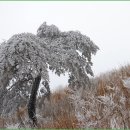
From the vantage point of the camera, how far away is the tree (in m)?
Answer: 7.43

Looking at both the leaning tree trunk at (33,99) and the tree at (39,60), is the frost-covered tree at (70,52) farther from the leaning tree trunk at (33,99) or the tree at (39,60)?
the leaning tree trunk at (33,99)

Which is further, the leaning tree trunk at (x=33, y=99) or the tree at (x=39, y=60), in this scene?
the leaning tree trunk at (x=33, y=99)

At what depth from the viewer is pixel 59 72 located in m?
7.86

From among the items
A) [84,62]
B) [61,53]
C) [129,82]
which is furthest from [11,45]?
[129,82]

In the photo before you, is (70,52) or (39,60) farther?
(70,52)

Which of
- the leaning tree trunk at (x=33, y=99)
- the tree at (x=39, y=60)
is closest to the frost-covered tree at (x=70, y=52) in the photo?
the tree at (x=39, y=60)

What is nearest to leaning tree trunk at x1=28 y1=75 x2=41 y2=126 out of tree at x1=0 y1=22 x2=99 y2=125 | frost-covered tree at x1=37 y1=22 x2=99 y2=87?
tree at x1=0 y1=22 x2=99 y2=125

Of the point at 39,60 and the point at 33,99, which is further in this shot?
the point at 33,99

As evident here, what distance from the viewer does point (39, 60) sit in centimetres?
750

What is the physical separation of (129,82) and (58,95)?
195 inches

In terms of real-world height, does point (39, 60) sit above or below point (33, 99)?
above

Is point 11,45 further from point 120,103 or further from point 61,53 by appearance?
point 120,103

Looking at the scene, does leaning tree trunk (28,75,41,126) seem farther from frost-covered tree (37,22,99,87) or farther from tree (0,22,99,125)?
frost-covered tree (37,22,99,87)

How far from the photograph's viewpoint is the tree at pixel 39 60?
7430mm
